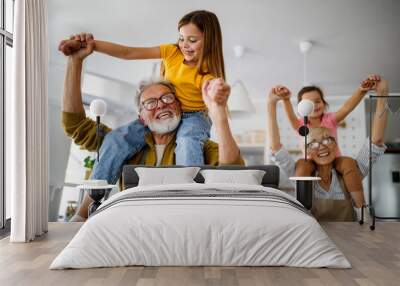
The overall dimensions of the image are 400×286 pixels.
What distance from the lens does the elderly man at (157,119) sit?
5703 millimetres

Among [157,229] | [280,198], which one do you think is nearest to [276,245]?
[280,198]

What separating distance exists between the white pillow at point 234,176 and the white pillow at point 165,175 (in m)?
0.18

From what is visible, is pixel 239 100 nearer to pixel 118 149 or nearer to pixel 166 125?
pixel 166 125

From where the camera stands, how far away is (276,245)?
3.58 meters

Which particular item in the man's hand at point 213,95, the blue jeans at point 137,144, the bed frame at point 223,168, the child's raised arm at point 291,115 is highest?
the man's hand at point 213,95

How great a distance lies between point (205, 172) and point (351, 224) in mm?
1732

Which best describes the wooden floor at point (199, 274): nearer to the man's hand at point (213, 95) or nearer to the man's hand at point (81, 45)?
the man's hand at point (213, 95)

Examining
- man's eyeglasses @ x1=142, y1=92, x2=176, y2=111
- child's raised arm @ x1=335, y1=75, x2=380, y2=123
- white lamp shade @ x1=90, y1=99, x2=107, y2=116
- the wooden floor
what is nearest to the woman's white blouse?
child's raised arm @ x1=335, y1=75, x2=380, y2=123

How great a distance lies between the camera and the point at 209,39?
5793mm

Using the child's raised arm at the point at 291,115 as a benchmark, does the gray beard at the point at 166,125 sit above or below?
below

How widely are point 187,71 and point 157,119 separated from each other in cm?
61

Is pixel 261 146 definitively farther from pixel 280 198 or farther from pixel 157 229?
pixel 157 229

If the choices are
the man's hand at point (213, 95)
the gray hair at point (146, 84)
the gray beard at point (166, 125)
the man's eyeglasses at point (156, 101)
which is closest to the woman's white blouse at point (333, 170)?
the man's hand at point (213, 95)

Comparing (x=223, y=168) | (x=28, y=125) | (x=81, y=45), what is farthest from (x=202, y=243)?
(x=81, y=45)
